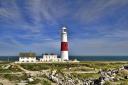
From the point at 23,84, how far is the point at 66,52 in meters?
62.0

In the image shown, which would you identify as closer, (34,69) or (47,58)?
(34,69)

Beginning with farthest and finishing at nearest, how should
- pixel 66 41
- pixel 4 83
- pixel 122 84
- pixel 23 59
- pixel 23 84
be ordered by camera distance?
pixel 23 59 → pixel 66 41 → pixel 4 83 → pixel 23 84 → pixel 122 84

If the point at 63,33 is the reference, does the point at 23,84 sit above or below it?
below

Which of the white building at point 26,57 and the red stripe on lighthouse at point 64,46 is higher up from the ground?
the red stripe on lighthouse at point 64,46

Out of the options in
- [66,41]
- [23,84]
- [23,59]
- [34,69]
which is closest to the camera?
[23,84]

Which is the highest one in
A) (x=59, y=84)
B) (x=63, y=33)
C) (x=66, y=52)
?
(x=63, y=33)

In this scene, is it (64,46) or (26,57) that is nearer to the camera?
(64,46)

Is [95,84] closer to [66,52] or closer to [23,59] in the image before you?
[66,52]

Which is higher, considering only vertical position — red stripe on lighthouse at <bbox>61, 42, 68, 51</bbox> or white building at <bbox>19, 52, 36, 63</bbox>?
red stripe on lighthouse at <bbox>61, 42, 68, 51</bbox>

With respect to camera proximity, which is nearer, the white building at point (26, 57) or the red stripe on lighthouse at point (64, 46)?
the red stripe on lighthouse at point (64, 46)

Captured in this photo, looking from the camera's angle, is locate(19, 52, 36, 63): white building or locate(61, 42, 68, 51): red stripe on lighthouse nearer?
locate(61, 42, 68, 51): red stripe on lighthouse

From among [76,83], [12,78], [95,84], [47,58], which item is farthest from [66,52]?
[95,84]

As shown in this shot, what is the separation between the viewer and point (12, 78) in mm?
74188

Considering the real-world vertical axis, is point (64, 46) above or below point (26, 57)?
above
